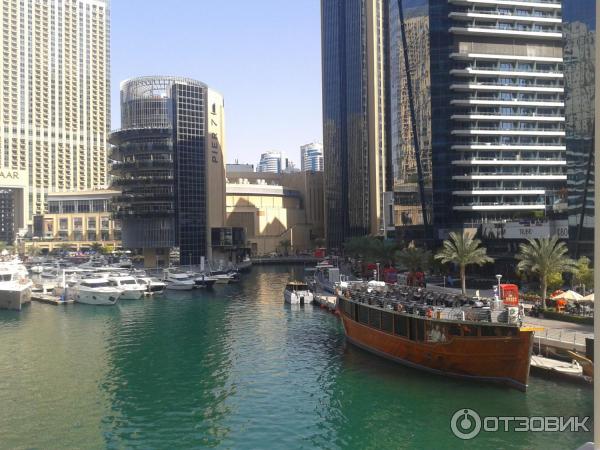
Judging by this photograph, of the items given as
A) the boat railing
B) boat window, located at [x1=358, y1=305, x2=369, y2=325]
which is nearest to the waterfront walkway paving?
the boat railing

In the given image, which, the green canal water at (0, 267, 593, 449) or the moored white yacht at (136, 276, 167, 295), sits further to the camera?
the moored white yacht at (136, 276, 167, 295)

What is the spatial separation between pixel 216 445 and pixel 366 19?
17138cm

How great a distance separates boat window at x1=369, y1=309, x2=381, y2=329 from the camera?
50.0 metres

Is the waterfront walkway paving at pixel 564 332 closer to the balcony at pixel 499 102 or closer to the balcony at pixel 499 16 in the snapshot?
the balcony at pixel 499 102

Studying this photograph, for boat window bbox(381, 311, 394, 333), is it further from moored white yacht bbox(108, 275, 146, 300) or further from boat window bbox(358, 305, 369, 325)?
moored white yacht bbox(108, 275, 146, 300)

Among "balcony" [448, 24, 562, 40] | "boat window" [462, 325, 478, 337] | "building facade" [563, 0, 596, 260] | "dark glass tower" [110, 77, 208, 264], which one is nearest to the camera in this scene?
"boat window" [462, 325, 478, 337]

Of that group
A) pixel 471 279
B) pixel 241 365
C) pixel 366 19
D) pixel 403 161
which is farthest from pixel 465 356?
pixel 366 19

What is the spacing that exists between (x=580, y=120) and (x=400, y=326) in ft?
145

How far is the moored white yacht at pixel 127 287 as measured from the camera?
91.0 metres

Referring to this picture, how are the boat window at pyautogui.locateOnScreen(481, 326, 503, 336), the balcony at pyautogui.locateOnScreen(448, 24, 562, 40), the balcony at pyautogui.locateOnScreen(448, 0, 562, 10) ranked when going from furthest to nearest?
the balcony at pyautogui.locateOnScreen(448, 0, 562, 10) → the balcony at pyautogui.locateOnScreen(448, 24, 562, 40) → the boat window at pyautogui.locateOnScreen(481, 326, 503, 336)

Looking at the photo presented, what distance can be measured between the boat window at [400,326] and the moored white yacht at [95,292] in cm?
5123

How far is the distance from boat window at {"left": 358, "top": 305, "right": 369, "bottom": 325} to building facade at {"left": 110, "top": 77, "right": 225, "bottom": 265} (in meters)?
97.7
